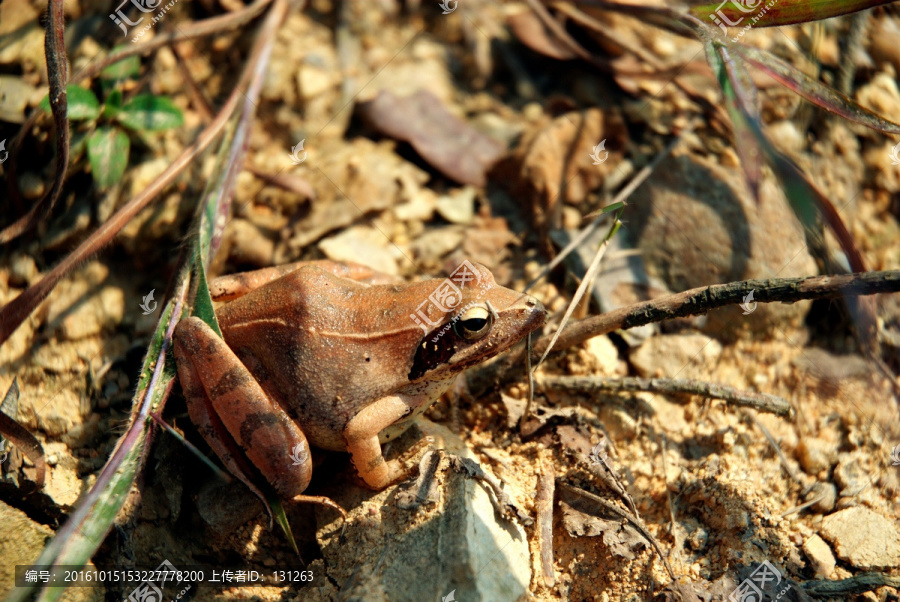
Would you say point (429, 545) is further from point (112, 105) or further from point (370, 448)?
point (112, 105)

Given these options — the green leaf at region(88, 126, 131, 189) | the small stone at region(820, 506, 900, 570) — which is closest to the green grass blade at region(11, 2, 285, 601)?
the green leaf at region(88, 126, 131, 189)

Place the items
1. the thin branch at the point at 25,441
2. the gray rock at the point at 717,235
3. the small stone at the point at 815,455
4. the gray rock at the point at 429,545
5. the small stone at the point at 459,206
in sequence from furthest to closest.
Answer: the small stone at the point at 459,206 → the gray rock at the point at 717,235 → the small stone at the point at 815,455 → the thin branch at the point at 25,441 → the gray rock at the point at 429,545

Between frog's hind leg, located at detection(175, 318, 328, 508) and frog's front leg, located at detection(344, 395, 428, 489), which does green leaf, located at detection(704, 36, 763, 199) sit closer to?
frog's front leg, located at detection(344, 395, 428, 489)

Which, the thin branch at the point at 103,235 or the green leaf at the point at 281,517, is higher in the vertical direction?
the thin branch at the point at 103,235

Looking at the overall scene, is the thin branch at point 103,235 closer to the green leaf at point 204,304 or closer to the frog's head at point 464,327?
the green leaf at point 204,304

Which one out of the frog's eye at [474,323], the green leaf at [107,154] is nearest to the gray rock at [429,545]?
the frog's eye at [474,323]

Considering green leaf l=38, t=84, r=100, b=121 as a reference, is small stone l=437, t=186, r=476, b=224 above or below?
below

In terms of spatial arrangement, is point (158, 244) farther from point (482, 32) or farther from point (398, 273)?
point (482, 32)
